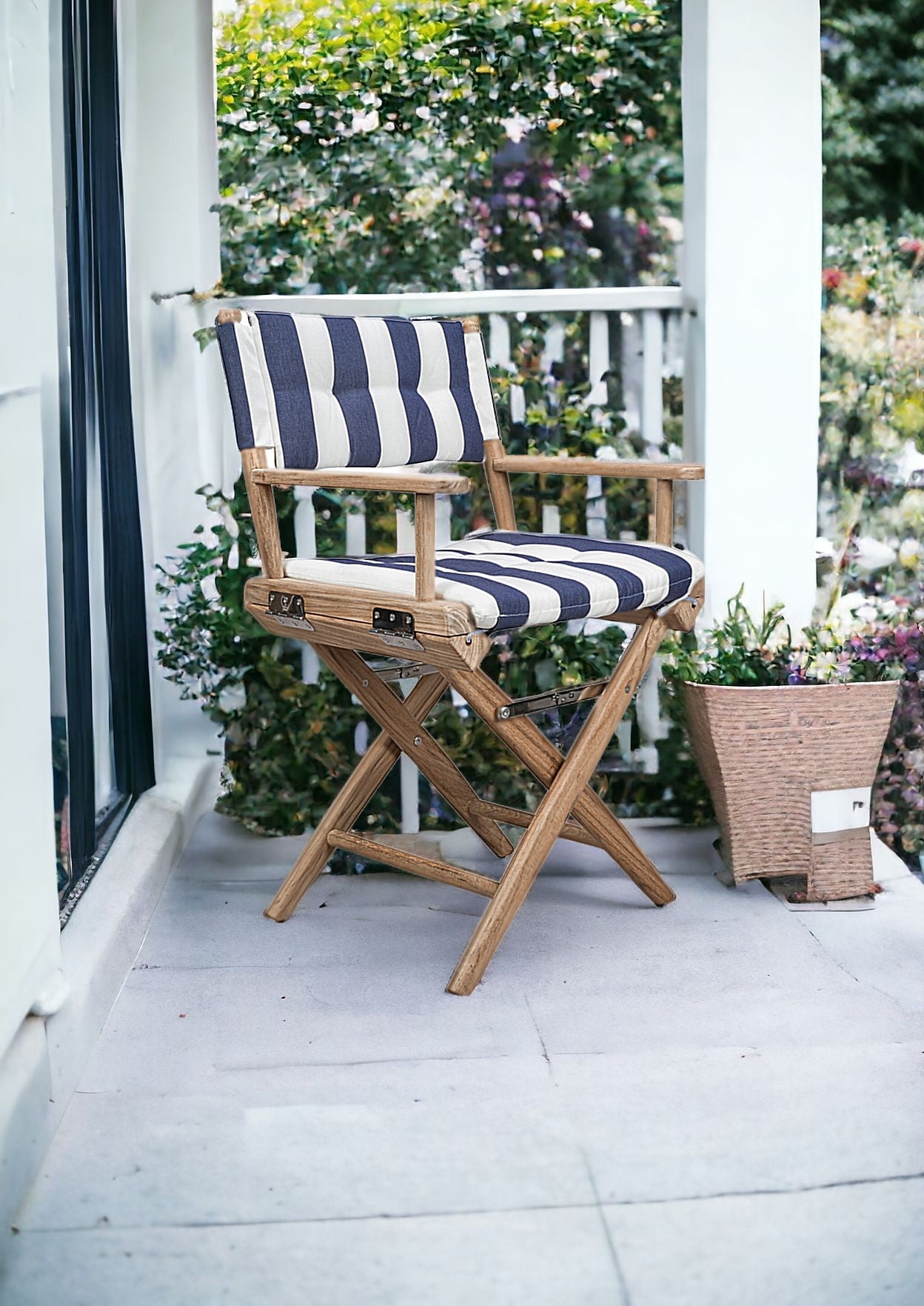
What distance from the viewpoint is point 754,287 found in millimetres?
2826

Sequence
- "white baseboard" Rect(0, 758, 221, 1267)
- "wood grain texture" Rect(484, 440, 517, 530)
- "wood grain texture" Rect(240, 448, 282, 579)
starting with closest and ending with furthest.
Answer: "white baseboard" Rect(0, 758, 221, 1267) < "wood grain texture" Rect(240, 448, 282, 579) < "wood grain texture" Rect(484, 440, 517, 530)

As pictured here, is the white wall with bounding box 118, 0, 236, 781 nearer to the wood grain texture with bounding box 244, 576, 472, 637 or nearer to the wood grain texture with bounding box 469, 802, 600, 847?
the wood grain texture with bounding box 244, 576, 472, 637

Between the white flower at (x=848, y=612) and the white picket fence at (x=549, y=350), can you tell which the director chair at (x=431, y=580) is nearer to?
the white picket fence at (x=549, y=350)

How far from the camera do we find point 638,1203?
5.18ft

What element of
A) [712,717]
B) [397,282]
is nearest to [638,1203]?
[712,717]

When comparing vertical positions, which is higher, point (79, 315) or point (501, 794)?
point (79, 315)

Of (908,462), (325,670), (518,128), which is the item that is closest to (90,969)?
(325,670)

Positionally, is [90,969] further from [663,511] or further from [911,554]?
[911,554]

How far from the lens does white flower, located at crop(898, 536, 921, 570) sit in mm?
3340

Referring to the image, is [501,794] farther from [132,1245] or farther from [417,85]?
[417,85]

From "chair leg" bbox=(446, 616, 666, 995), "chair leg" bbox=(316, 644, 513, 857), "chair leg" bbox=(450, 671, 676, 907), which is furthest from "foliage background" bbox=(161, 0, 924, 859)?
"chair leg" bbox=(446, 616, 666, 995)

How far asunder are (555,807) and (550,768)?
75mm

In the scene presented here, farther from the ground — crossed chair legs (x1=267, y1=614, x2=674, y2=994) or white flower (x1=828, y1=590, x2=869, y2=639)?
white flower (x1=828, y1=590, x2=869, y2=639)

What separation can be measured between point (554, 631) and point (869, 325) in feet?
4.43
